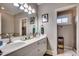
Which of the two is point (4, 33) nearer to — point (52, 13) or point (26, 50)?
point (26, 50)

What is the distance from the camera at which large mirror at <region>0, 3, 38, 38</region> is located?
4.16 ft

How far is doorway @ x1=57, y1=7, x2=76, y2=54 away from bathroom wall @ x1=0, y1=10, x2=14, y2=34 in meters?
0.92

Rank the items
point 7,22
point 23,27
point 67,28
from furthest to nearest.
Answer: point 67,28 < point 23,27 < point 7,22

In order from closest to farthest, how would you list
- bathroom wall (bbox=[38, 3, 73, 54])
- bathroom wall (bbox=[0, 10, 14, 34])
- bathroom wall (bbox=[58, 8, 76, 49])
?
bathroom wall (bbox=[0, 10, 14, 34])
bathroom wall (bbox=[58, 8, 76, 49])
bathroom wall (bbox=[38, 3, 73, 54])

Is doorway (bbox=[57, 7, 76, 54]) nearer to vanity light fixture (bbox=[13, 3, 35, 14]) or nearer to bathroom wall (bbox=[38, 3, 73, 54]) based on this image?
bathroom wall (bbox=[38, 3, 73, 54])

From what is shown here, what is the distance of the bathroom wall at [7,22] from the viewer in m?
1.26

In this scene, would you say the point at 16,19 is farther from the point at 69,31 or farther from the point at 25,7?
the point at 69,31

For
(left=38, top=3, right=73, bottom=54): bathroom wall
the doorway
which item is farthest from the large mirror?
the doorway

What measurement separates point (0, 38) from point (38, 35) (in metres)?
0.88

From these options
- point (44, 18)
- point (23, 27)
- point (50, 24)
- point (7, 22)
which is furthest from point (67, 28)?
point (7, 22)

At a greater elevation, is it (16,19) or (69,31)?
(16,19)

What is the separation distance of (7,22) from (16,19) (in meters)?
0.17

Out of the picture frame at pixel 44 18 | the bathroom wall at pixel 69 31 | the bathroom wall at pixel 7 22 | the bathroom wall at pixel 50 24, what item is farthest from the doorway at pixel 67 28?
the bathroom wall at pixel 7 22

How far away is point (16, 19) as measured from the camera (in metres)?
1.39
